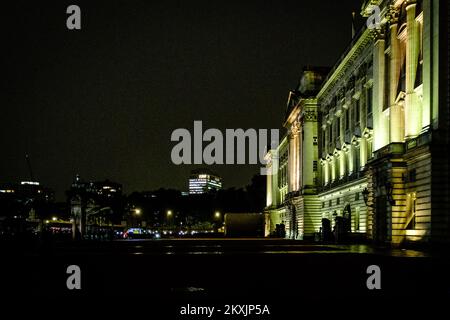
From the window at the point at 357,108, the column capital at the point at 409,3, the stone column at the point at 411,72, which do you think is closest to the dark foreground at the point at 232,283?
the stone column at the point at 411,72

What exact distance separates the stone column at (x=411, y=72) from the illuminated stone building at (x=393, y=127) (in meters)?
0.06

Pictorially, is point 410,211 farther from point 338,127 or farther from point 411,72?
point 338,127

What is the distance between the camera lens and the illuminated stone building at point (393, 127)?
114 feet

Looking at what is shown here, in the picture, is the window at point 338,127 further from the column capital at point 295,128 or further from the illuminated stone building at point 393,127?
the column capital at point 295,128

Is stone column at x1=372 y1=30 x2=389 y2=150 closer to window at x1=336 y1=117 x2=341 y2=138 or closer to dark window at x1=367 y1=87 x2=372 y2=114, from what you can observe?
dark window at x1=367 y1=87 x2=372 y2=114

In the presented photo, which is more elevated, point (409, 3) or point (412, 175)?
point (409, 3)

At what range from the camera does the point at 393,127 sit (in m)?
43.0

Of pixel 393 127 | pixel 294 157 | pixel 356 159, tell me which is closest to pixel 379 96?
pixel 393 127

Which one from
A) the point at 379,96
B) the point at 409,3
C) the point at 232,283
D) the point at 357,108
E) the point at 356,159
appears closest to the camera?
the point at 232,283

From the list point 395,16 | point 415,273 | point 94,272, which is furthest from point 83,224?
point 415,273

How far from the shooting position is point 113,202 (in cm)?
16888

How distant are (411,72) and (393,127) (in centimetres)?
490
